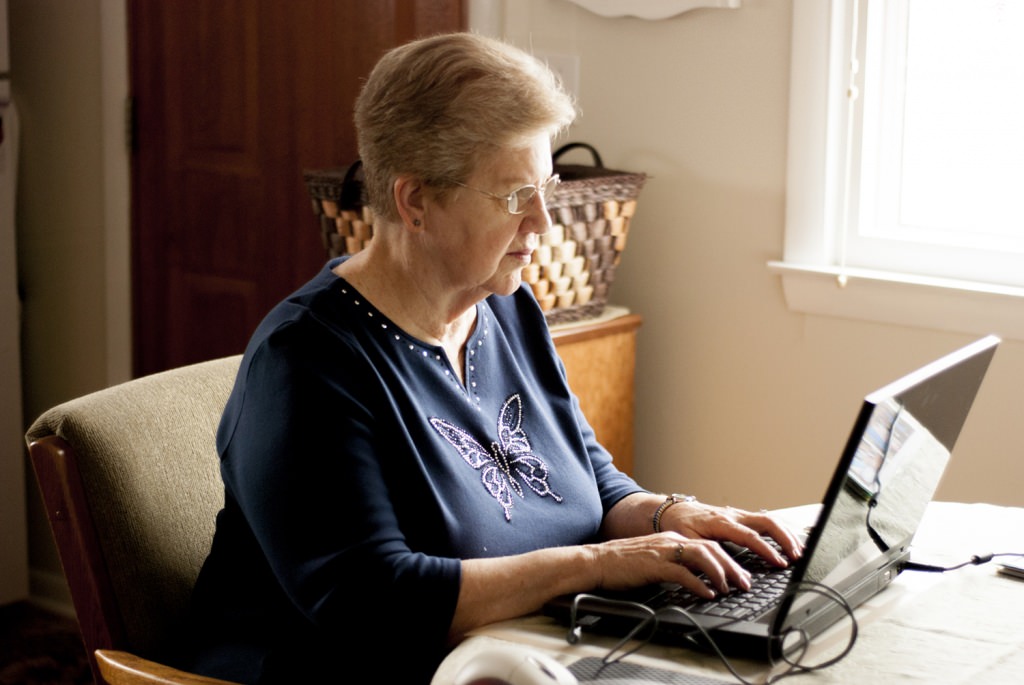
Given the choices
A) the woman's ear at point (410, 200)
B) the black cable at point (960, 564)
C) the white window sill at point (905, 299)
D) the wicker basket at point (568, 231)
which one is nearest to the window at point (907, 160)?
the white window sill at point (905, 299)

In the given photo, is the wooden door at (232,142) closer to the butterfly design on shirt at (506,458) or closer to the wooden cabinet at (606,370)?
the wooden cabinet at (606,370)

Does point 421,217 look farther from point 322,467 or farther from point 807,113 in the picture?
point 807,113

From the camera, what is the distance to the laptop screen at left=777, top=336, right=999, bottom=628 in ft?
3.84

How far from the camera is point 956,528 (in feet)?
5.42

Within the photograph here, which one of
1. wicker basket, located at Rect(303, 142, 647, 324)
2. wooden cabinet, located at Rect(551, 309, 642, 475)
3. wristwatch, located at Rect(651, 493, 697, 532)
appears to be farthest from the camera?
wooden cabinet, located at Rect(551, 309, 642, 475)

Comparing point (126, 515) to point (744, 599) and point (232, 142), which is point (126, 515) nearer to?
point (744, 599)

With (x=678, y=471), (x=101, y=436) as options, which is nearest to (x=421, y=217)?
(x=101, y=436)

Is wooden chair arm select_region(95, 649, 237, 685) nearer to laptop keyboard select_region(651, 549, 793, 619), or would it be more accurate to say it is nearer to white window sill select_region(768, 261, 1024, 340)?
laptop keyboard select_region(651, 549, 793, 619)

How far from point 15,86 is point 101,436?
2.24 meters

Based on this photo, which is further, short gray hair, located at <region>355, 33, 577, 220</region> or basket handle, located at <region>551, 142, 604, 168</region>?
basket handle, located at <region>551, 142, 604, 168</region>

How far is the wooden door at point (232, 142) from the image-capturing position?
9.20 feet

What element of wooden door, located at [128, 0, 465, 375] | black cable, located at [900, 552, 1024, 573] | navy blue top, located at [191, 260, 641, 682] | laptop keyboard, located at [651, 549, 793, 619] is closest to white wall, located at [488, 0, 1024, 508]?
wooden door, located at [128, 0, 465, 375]

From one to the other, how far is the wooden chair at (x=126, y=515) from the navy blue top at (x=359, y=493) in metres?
0.06

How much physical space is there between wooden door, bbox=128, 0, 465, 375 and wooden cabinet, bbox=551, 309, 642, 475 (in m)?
0.69
